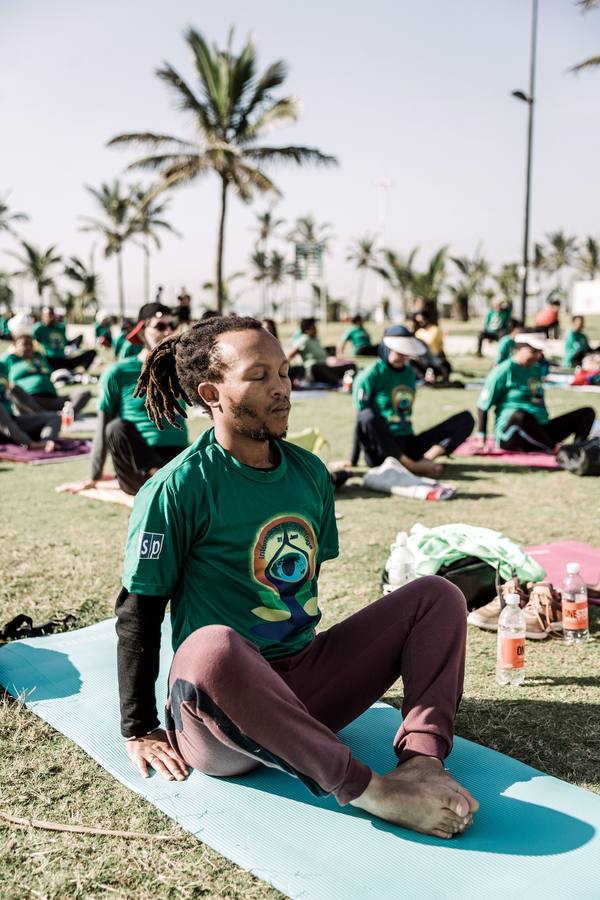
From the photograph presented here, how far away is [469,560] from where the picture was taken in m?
4.34

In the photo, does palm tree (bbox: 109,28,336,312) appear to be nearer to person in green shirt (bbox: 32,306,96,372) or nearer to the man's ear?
person in green shirt (bbox: 32,306,96,372)

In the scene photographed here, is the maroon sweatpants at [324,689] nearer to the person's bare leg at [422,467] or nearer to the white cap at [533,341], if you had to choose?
the person's bare leg at [422,467]

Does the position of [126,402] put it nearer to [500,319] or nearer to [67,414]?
[67,414]

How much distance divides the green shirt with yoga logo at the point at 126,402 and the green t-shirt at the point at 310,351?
9.58 metres

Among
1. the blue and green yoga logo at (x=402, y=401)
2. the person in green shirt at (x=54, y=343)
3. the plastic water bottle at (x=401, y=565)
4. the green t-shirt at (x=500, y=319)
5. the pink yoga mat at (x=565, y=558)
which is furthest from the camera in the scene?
the green t-shirt at (x=500, y=319)

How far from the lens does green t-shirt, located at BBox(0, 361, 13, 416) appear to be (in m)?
10.1

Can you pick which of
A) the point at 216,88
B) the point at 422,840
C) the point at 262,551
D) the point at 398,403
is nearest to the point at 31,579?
the point at 262,551

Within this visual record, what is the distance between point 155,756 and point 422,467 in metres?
5.60

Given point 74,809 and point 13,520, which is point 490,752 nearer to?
point 74,809

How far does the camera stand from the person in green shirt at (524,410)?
28.9 feet

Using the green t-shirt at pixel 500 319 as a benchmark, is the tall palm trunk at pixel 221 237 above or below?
above

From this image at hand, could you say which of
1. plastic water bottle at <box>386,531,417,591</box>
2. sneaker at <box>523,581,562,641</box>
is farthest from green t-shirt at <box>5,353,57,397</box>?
sneaker at <box>523,581,562,641</box>

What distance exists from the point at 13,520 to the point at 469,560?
12.5ft

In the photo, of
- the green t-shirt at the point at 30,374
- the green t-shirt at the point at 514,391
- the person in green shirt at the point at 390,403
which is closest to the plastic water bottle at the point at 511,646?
the person in green shirt at the point at 390,403
